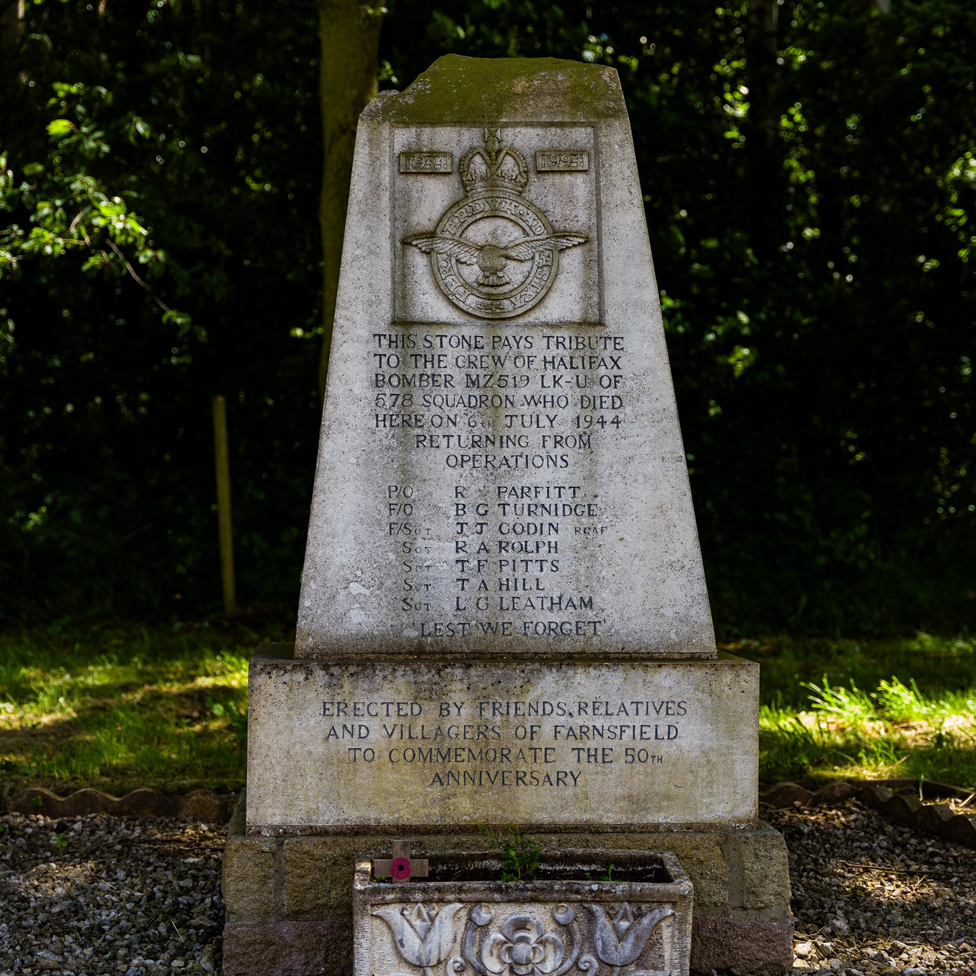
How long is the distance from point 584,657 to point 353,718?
2.34ft

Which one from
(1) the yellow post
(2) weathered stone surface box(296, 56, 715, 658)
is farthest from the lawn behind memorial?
(2) weathered stone surface box(296, 56, 715, 658)

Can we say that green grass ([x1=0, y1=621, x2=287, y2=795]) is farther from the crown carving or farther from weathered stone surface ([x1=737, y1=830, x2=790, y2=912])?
the crown carving

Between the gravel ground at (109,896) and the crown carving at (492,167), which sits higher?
the crown carving at (492,167)

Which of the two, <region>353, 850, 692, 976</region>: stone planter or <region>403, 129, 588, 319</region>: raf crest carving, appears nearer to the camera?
<region>353, 850, 692, 976</region>: stone planter

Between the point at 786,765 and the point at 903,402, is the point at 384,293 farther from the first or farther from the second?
the point at 903,402

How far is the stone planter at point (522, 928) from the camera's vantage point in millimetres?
2582

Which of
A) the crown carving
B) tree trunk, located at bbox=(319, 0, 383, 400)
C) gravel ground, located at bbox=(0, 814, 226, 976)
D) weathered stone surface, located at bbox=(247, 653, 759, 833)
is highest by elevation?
tree trunk, located at bbox=(319, 0, 383, 400)

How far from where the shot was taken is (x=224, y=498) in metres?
7.71

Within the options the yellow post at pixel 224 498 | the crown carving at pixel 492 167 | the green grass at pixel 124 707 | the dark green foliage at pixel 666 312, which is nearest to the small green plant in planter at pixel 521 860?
the crown carving at pixel 492 167

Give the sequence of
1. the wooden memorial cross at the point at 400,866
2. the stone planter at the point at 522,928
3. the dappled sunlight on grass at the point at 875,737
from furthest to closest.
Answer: the dappled sunlight on grass at the point at 875,737, the wooden memorial cross at the point at 400,866, the stone planter at the point at 522,928

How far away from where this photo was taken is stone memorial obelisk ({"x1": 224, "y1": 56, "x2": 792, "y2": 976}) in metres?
3.04

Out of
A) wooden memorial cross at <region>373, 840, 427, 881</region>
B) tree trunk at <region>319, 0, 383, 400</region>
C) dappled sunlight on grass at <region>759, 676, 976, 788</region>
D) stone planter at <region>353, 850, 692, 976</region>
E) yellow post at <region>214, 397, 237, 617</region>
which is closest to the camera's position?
stone planter at <region>353, 850, 692, 976</region>

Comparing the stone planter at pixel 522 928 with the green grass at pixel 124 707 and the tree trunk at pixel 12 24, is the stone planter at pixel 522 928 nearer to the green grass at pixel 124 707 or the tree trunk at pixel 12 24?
the green grass at pixel 124 707

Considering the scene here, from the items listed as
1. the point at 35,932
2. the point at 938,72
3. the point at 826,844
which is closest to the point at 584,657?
the point at 826,844
